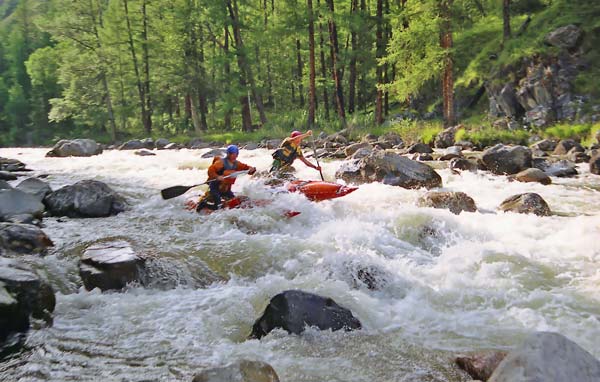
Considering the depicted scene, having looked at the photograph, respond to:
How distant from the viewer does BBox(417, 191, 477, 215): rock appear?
8.21 m

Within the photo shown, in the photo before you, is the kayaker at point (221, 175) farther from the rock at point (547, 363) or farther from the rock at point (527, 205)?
the rock at point (547, 363)

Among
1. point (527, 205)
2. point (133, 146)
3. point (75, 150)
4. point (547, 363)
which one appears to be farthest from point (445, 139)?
point (133, 146)

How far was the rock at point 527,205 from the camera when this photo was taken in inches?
307

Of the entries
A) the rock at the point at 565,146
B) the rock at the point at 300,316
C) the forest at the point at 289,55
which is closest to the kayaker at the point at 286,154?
the rock at the point at 300,316

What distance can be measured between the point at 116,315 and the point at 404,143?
48.5 feet

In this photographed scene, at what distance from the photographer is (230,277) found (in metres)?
5.83

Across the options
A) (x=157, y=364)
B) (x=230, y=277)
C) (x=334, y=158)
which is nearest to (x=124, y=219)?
(x=230, y=277)

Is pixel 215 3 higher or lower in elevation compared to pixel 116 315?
higher

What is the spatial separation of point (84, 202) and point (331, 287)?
19.5 ft

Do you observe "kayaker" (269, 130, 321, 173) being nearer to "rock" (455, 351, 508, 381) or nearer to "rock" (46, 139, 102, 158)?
"rock" (455, 351, 508, 381)

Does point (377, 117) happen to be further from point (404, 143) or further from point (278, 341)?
point (278, 341)

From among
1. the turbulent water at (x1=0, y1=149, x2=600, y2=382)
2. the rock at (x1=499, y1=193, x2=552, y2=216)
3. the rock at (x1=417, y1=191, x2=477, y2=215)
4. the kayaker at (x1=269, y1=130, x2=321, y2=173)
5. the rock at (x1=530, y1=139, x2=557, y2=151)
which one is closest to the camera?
the turbulent water at (x1=0, y1=149, x2=600, y2=382)

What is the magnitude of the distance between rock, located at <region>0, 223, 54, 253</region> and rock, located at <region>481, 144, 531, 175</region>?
10086 mm

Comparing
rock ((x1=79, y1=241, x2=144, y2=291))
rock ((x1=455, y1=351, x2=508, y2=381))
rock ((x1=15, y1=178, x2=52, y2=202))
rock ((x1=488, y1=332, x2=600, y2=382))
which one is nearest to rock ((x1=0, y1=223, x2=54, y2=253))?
rock ((x1=79, y1=241, x2=144, y2=291))
